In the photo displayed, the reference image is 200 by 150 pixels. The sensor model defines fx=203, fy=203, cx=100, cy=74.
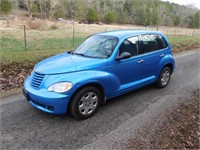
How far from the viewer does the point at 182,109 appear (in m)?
4.50

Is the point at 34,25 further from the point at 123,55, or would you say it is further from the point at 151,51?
the point at 123,55

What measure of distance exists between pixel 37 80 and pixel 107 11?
8296 cm

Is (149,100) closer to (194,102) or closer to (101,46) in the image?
(194,102)

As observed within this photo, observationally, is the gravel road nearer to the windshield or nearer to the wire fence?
the windshield

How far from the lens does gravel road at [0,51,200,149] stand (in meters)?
3.23

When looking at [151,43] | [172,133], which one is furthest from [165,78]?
[172,133]

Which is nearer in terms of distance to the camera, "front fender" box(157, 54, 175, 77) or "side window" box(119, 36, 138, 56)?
"side window" box(119, 36, 138, 56)

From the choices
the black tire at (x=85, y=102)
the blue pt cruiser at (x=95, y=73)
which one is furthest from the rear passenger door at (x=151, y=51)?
the black tire at (x=85, y=102)

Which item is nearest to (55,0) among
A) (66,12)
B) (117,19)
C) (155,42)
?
(66,12)

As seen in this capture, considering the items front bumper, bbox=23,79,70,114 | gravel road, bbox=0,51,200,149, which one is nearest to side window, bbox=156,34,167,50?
gravel road, bbox=0,51,200,149

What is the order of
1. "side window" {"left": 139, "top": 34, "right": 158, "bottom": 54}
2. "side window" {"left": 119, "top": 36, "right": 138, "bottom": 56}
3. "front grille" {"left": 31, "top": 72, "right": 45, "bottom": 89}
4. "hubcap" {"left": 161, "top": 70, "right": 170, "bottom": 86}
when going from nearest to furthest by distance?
1. "front grille" {"left": 31, "top": 72, "right": 45, "bottom": 89}
2. "side window" {"left": 119, "top": 36, "right": 138, "bottom": 56}
3. "side window" {"left": 139, "top": 34, "right": 158, "bottom": 54}
4. "hubcap" {"left": 161, "top": 70, "right": 170, "bottom": 86}

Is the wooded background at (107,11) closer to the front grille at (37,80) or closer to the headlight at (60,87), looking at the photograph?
the front grille at (37,80)

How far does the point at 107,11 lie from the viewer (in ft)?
271

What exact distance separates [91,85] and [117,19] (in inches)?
3112
